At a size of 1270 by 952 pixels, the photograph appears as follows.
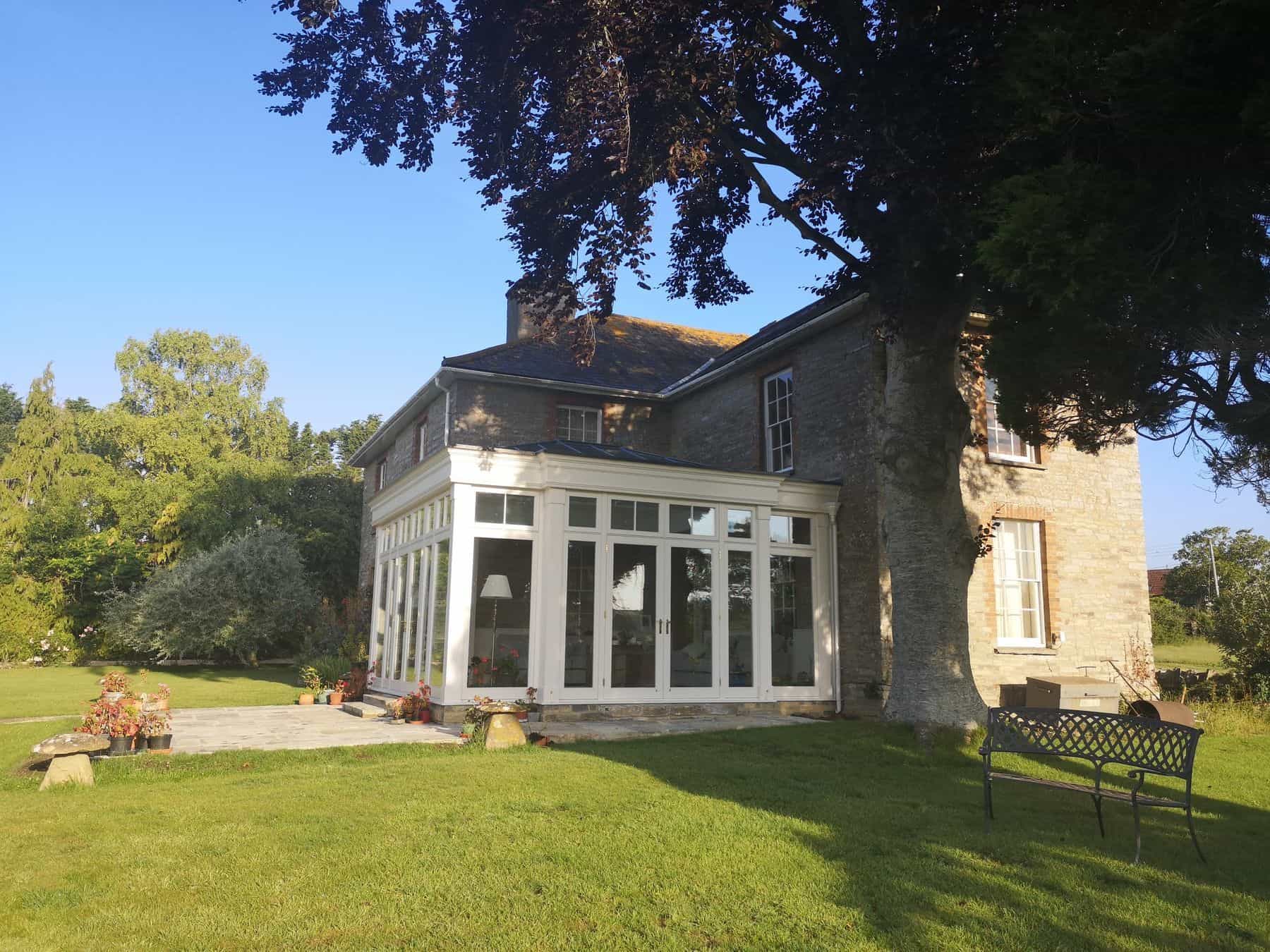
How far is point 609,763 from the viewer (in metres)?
7.97

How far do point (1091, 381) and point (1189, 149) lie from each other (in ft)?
9.04

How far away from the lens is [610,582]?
1179 cm

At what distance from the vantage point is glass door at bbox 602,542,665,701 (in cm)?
1166

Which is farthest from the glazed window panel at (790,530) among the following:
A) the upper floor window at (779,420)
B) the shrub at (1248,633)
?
the shrub at (1248,633)

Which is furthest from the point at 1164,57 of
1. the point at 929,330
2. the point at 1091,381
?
the point at 929,330

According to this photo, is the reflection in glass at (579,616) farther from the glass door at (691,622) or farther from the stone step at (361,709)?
the stone step at (361,709)

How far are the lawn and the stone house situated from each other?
3.69 metres

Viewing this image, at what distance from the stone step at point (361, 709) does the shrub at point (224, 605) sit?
12.1m

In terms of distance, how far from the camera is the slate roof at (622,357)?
56.7ft

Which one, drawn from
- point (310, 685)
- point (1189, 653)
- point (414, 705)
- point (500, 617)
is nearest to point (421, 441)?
point (310, 685)

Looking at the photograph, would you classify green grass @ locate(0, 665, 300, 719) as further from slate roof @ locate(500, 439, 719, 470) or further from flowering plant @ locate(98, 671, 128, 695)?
slate roof @ locate(500, 439, 719, 470)

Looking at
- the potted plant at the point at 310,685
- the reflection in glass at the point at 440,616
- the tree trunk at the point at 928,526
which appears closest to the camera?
the tree trunk at the point at 928,526

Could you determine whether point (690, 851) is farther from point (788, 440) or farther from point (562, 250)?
point (788, 440)

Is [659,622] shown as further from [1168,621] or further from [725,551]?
[1168,621]
